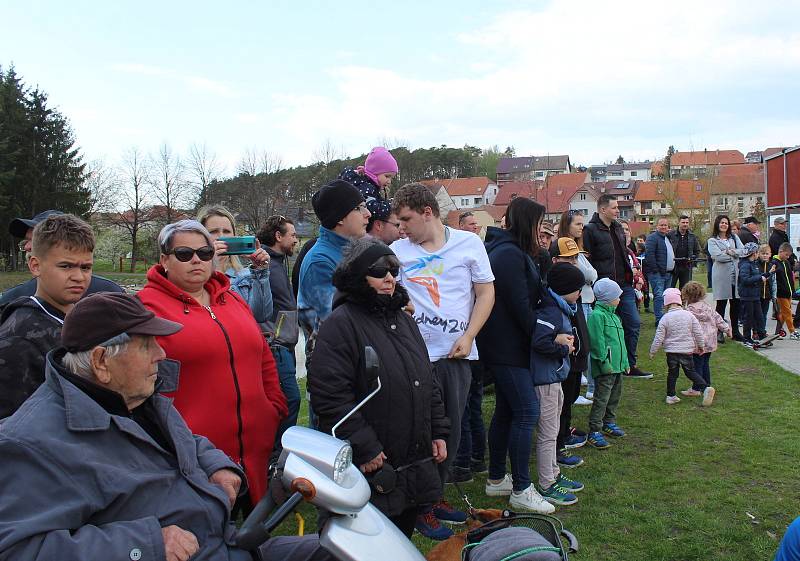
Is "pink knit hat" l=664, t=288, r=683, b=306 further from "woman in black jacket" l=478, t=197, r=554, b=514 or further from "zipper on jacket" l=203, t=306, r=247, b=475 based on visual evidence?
"zipper on jacket" l=203, t=306, r=247, b=475

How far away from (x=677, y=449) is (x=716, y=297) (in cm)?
627

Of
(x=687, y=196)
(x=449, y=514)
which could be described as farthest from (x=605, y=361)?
(x=687, y=196)

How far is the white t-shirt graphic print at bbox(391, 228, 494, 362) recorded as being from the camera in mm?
4016

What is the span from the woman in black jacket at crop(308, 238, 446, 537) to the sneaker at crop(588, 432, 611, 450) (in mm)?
3006

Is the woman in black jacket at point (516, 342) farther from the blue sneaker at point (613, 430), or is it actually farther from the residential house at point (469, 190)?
the residential house at point (469, 190)

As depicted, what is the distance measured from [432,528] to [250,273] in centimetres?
216

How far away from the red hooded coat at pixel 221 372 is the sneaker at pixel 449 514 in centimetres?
155

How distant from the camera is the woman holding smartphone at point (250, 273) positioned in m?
4.21

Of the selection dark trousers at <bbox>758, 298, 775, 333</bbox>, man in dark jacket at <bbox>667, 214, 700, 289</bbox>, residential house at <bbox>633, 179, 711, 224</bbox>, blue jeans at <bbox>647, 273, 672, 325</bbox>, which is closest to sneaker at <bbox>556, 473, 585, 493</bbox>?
blue jeans at <bbox>647, 273, 672, 325</bbox>

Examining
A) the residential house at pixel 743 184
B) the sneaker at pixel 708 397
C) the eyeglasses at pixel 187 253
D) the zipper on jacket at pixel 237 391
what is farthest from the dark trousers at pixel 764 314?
the residential house at pixel 743 184

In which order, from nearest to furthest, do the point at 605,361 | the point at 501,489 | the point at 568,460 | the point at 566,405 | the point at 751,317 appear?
the point at 501,489 < the point at 568,460 < the point at 566,405 < the point at 605,361 < the point at 751,317

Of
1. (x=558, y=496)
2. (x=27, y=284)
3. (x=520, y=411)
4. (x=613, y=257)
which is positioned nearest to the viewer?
(x=27, y=284)

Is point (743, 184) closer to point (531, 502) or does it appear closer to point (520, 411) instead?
point (520, 411)

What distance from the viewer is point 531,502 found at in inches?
171
